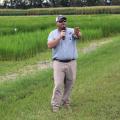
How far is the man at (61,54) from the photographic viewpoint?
27.7ft

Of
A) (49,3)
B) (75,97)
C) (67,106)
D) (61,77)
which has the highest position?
(61,77)

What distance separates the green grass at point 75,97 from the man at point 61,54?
378 millimetres

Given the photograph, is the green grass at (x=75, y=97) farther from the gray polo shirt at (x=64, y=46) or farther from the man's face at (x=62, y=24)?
the man's face at (x=62, y=24)

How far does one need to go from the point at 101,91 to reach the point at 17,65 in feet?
21.6

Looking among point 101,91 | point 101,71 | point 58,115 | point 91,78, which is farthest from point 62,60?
point 101,71


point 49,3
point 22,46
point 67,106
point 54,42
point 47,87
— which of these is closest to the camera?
point 54,42

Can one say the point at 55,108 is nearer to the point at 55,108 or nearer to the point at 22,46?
the point at 55,108

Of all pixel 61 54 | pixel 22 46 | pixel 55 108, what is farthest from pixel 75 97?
pixel 22 46

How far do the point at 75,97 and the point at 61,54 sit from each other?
1705 millimetres

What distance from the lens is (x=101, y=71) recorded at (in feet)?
45.0

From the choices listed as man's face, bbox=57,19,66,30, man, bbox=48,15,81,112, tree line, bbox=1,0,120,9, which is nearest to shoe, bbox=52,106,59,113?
man, bbox=48,15,81,112

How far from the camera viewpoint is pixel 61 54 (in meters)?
8.53

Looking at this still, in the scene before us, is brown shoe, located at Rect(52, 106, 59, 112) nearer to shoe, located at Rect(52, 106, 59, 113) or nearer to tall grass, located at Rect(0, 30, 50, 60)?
shoe, located at Rect(52, 106, 59, 113)

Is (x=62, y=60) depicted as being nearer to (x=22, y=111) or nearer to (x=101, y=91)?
(x=22, y=111)
